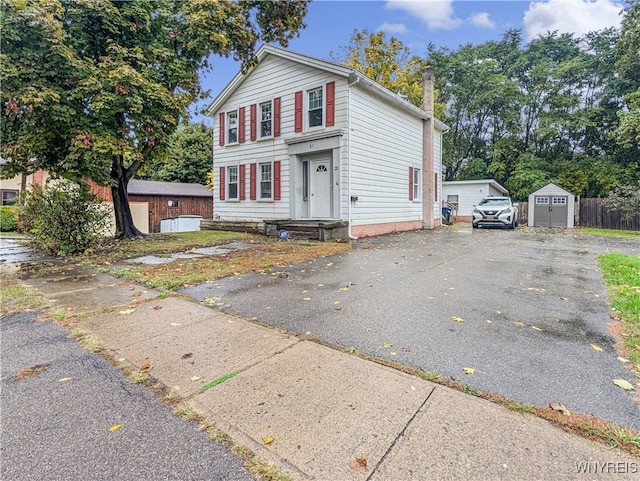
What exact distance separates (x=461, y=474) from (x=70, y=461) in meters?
1.97

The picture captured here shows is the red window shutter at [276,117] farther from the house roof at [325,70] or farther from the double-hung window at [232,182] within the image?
the double-hung window at [232,182]

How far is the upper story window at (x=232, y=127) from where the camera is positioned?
589 inches

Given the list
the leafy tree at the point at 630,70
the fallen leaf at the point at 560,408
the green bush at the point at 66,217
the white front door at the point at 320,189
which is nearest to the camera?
the fallen leaf at the point at 560,408

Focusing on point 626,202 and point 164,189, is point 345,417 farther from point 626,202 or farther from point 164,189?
point 164,189

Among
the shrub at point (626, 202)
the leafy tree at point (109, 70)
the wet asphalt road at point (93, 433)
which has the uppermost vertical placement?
the leafy tree at point (109, 70)

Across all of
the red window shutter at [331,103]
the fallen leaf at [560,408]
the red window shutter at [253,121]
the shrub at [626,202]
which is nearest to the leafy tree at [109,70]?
the red window shutter at [331,103]

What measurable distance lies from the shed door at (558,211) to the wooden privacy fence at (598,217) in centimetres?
86

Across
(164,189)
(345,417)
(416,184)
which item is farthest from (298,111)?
(164,189)

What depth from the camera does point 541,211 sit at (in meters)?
19.8

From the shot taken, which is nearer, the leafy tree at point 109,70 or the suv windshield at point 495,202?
the leafy tree at point 109,70

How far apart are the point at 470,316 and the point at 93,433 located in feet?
11.6

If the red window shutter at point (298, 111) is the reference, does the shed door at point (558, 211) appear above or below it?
below

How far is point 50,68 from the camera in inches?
295

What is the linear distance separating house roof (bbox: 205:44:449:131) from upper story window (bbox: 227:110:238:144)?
743mm
